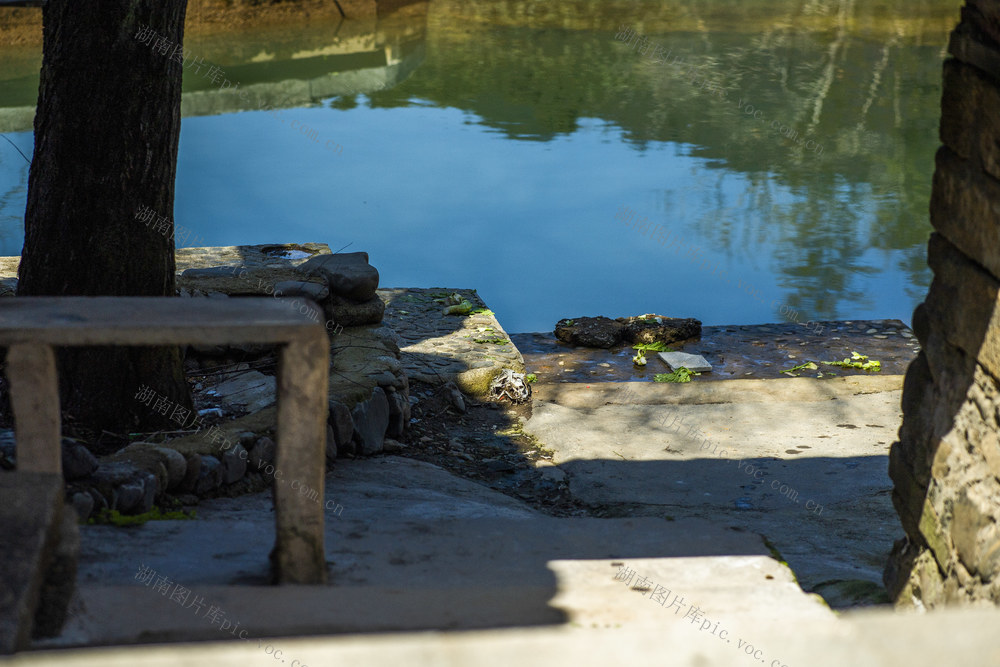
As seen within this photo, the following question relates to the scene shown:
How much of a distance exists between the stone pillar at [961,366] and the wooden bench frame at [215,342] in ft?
5.56

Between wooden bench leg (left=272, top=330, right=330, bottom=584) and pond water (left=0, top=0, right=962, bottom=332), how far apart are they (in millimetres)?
6170

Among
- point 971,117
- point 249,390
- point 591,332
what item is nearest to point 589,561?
point 971,117

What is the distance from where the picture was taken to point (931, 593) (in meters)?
2.80

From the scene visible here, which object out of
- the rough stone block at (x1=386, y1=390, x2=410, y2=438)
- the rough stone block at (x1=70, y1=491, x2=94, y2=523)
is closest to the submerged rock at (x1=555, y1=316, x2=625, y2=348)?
the rough stone block at (x1=386, y1=390, x2=410, y2=438)

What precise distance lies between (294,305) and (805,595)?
147cm

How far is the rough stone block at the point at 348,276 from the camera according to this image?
5750mm

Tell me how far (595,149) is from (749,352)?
698cm

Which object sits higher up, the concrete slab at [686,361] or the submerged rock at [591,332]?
the submerged rock at [591,332]

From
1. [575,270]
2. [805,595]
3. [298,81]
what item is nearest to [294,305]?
[805,595]

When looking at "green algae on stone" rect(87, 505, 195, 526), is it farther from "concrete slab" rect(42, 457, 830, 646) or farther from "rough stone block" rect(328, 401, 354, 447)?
"rough stone block" rect(328, 401, 354, 447)

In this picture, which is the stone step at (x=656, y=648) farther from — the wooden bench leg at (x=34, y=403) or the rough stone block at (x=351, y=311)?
the rough stone block at (x=351, y=311)

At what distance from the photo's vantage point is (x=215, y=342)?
7.38ft

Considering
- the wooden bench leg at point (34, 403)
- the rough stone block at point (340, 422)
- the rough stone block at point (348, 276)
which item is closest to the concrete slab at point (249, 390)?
the rough stone block at point (340, 422)

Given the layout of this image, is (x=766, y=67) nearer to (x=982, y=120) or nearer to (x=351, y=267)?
(x=351, y=267)
